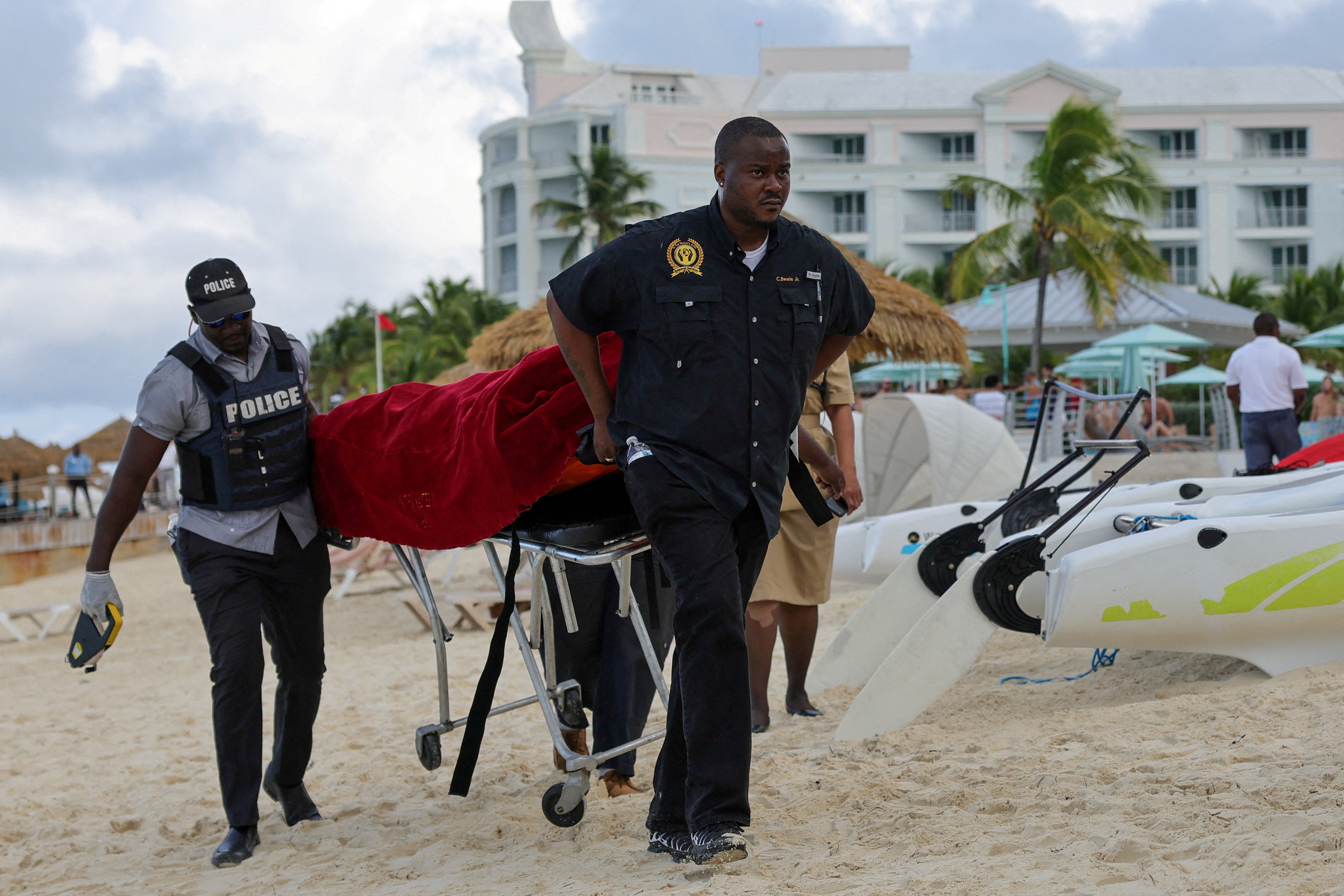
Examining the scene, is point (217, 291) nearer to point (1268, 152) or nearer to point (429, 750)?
point (429, 750)

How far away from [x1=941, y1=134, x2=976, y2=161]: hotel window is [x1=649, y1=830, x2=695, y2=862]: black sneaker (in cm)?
5205

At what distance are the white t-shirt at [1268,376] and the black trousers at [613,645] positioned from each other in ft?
24.4

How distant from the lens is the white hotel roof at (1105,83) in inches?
2071

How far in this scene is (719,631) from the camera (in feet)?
10.0

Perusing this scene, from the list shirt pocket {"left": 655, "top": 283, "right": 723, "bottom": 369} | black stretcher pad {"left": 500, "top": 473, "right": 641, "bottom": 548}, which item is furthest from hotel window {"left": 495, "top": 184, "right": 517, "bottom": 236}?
shirt pocket {"left": 655, "top": 283, "right": 723, "bottom": 369}

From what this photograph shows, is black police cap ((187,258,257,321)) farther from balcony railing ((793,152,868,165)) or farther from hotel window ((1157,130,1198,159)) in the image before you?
hotel window ((1157,130,1198,159))

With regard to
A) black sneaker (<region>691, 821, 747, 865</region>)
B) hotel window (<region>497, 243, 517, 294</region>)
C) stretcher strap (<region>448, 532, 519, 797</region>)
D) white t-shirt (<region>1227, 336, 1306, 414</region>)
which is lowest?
black sneaker (<region>691, 821, 747, 865</region>)

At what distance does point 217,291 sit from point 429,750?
1.58m

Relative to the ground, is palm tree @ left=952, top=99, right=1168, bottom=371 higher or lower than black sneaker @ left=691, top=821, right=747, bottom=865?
higher

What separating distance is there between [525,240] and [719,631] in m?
54.1

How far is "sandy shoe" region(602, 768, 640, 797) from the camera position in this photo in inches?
164

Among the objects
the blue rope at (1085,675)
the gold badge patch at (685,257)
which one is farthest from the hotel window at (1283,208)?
the gold badge patch at (685,257)

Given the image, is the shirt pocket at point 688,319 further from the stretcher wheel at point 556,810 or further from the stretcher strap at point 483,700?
the stretcher wheel at point 556,810

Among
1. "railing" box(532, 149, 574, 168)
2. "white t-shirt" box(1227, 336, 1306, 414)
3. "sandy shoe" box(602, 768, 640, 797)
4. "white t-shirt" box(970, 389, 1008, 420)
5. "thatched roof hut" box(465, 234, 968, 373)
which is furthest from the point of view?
"railing" box(532, 149, 574, 168)
